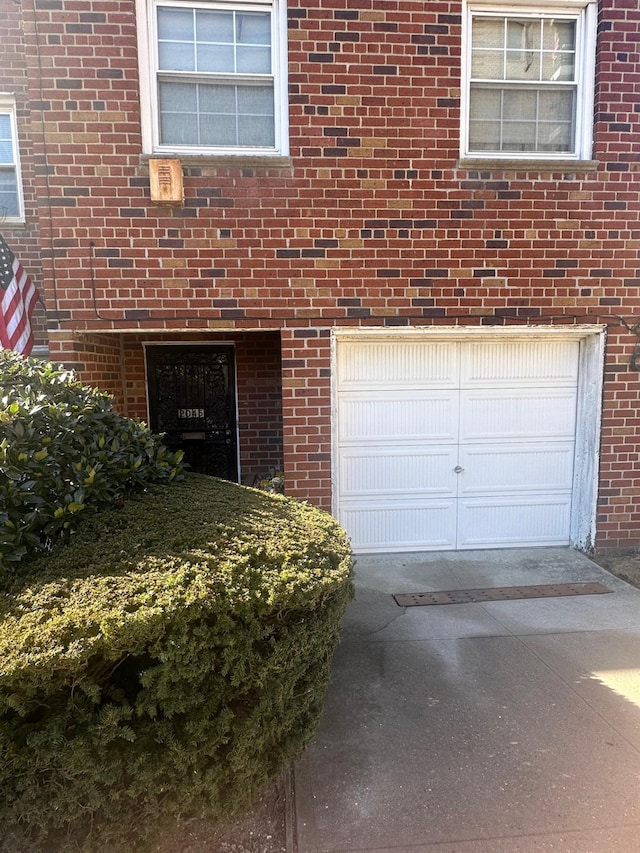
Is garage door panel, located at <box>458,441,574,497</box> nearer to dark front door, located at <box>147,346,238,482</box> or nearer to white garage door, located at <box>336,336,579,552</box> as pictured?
white garage door, located at <box>336,336,579,552</box>

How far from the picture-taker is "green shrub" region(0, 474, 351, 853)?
1754 mm

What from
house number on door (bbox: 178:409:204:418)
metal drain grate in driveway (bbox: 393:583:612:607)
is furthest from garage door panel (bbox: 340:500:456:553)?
house number on door (bbox: 178:409:204:418)

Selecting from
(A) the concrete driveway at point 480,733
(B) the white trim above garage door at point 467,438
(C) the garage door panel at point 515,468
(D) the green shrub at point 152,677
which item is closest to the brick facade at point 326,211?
(B) the white trim above garage door at point 467,438

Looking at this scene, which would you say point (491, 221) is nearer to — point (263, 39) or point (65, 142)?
point (263, 39)

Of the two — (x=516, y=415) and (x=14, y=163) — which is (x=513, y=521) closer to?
(x=516, y=415)

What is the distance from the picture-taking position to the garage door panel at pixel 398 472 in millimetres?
5203

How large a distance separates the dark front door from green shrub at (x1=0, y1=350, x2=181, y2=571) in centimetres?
281

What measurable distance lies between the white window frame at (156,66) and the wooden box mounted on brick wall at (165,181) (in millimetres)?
157

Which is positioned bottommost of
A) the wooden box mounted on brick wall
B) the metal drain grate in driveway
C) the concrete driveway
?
the metal drain grate in driveway

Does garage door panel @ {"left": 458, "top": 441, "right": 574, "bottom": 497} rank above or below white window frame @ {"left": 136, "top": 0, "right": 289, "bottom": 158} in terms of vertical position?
below

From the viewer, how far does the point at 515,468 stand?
538 cm

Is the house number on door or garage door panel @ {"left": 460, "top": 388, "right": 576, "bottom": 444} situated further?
the house number on door

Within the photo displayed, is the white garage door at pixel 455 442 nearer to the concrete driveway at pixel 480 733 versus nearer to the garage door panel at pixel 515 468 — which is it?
the garage door panel at pixel 515 468

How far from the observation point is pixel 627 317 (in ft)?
Answer: 16.4
